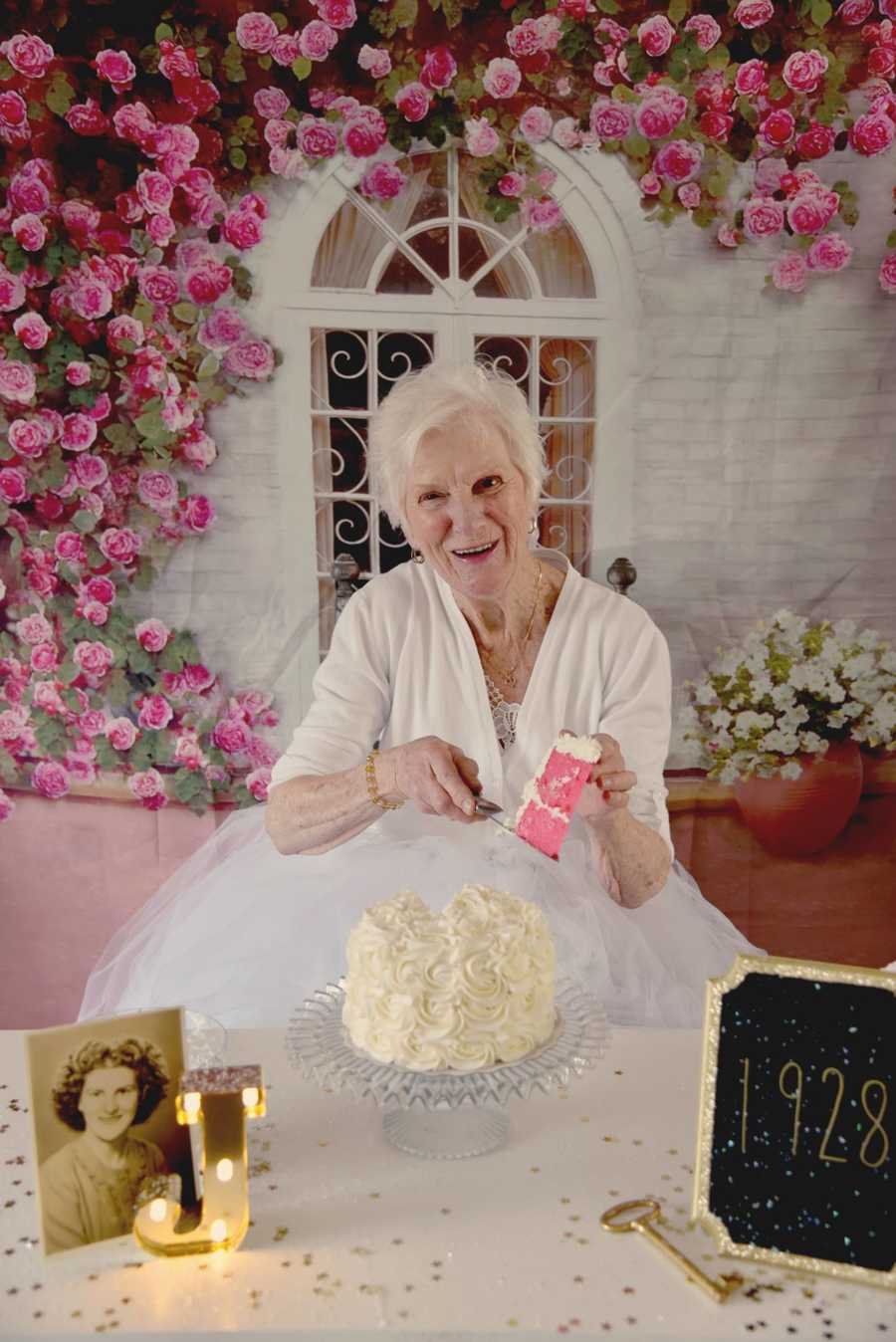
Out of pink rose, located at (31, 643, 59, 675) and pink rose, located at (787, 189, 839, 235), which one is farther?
pink rose, located at (31, 643, 59, 675)

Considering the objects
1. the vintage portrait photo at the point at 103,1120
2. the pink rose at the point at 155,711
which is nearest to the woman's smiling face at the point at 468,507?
the pink rose at the point at 155,711

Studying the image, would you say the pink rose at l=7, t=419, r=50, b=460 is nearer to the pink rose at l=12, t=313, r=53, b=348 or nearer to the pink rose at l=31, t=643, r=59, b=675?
the pink rose at l=12, t=313, r=53, b=348

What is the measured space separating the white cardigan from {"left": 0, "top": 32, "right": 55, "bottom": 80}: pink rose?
1302 mm

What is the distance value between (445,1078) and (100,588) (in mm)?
1707

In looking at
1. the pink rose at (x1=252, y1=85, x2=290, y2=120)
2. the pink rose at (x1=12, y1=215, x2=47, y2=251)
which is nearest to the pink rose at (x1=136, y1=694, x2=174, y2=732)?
the pink rose at (x1=12, y1=215, x2=47, y2=251)

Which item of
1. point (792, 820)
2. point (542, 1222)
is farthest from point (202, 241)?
point (542, 1222)

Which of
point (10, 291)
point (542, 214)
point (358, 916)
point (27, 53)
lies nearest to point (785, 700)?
point (358, 916)

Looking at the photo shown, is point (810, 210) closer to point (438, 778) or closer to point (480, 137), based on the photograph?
point (480, 137)

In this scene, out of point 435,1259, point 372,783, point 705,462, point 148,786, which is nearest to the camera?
point 435,1259

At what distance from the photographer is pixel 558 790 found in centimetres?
164

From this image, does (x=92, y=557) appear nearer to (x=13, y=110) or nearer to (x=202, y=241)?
(x=202, y=241)

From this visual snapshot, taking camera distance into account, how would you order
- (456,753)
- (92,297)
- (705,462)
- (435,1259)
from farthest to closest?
(705,462)
(92,297)
(456,753)
(435,1259)

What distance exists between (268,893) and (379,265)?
137cm

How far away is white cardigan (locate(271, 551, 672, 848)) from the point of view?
2230 millimetres
